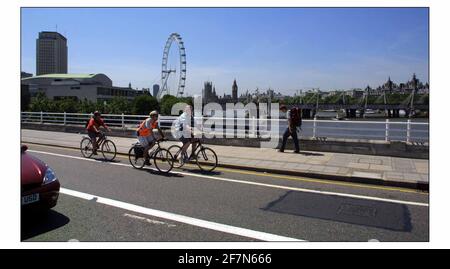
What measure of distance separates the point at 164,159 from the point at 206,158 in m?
1.20

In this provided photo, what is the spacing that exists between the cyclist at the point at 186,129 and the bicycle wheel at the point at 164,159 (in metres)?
0.44

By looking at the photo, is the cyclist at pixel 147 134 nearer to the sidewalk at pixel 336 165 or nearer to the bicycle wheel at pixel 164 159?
the bicycle wheel at pixel 164 159

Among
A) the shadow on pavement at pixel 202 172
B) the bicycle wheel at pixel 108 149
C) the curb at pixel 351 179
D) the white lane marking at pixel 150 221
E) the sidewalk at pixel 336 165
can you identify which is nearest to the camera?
the white lane marking at pixel 150 221

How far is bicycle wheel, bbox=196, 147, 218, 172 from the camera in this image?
9.98 m

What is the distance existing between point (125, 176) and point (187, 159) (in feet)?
6.14

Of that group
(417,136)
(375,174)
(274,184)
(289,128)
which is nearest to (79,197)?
(274,184)

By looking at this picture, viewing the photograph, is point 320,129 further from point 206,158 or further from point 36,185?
point 36,185

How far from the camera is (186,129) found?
9.87 metres

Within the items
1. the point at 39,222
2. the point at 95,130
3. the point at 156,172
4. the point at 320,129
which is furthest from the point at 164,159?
the point at 320,129

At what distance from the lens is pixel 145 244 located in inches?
176

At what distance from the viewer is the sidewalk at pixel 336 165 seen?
8398mm

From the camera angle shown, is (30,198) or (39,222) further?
(39,222)

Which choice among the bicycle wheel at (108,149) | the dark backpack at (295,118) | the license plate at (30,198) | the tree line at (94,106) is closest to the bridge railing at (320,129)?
the dark backpack at (295,118)

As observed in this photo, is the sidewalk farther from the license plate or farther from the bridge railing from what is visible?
the license plate
